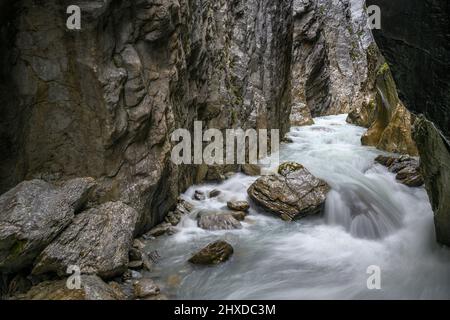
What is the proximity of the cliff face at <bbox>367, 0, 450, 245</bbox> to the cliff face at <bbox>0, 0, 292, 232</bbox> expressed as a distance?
417 centimetres

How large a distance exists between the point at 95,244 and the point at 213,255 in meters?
1.98

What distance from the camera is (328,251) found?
686cm

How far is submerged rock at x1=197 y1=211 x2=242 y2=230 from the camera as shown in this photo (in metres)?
7.55

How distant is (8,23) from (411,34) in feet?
19.0

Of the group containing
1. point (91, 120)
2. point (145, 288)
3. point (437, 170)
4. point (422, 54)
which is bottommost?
point (145, 288)

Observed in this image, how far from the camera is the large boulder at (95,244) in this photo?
16.1ft

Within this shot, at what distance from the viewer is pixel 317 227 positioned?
802 cm

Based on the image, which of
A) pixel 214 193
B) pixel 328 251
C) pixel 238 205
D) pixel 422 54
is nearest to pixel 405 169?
pixel 328 251

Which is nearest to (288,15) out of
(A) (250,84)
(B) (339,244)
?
(A) (250,84)

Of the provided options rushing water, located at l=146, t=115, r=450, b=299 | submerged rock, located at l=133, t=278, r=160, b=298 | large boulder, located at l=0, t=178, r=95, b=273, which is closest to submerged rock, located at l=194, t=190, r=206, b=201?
rushing water, located at l=146, t=115, r=450, b=299

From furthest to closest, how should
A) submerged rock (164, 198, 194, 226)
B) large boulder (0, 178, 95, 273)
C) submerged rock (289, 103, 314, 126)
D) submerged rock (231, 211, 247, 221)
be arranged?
submerged rock (289, 103, 314, 126), submerged rock (231, 211, 247, 221), submerged rock (164, 198, 194, 226), large boulder (0, 178, 95, 273)

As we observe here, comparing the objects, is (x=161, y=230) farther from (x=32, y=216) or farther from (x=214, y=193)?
(x=32, y=216)

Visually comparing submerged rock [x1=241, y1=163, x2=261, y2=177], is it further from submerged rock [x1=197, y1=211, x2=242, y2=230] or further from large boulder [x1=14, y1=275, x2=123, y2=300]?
large boulder [x1=14, y1=275, x2=123, y2=300]
